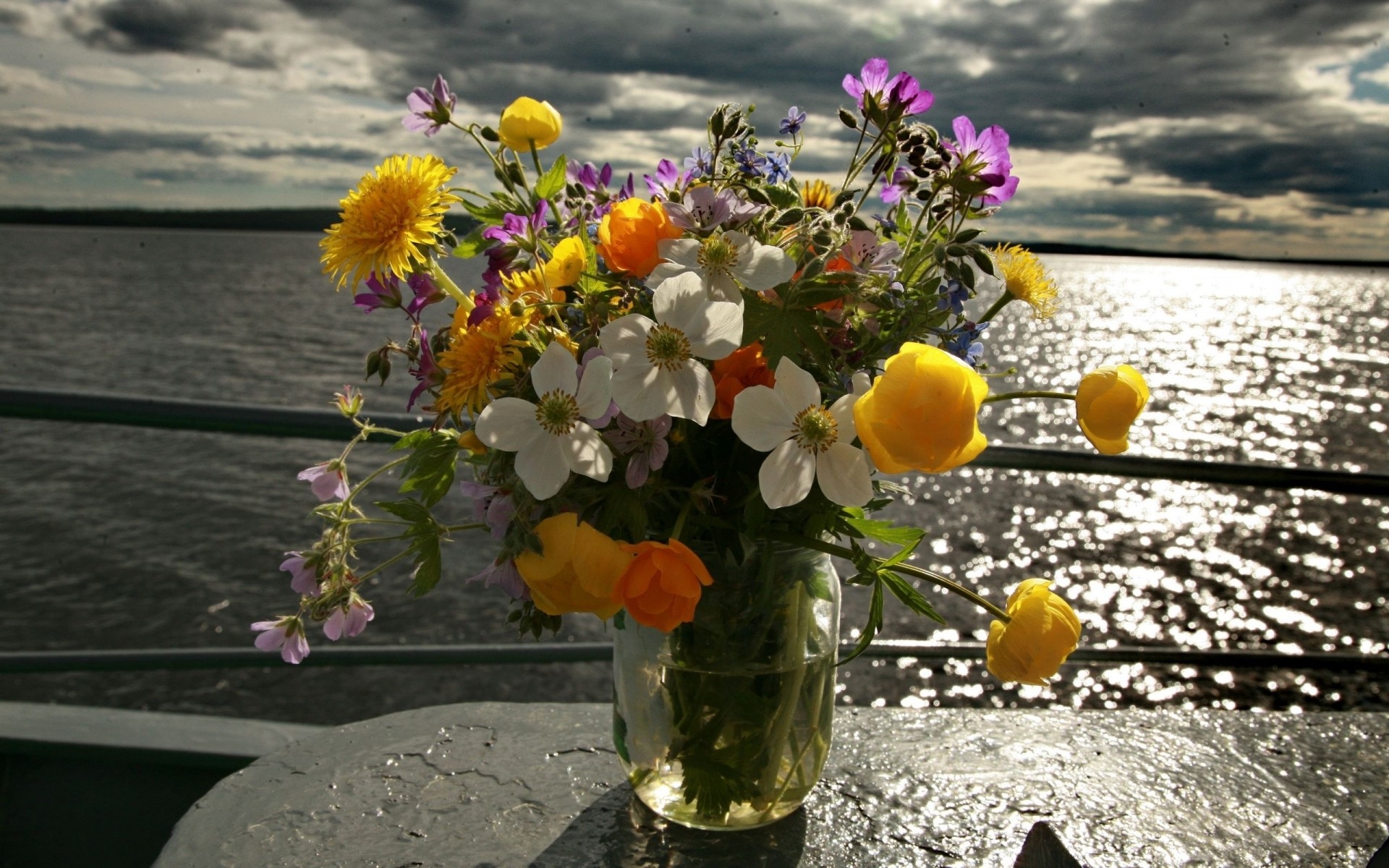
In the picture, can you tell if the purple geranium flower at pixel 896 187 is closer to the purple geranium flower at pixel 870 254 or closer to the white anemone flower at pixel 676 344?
the purple geranium flower at pixel 870 254

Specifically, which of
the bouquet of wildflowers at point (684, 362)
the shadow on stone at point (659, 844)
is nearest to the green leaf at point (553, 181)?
the bouquet of wildflowers at point (684, 362)

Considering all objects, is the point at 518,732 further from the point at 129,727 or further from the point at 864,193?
the point at 129,727

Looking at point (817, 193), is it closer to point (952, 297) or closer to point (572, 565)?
point (952, 297)

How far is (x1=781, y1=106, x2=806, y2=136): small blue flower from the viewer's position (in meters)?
0.81

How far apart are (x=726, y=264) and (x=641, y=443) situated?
138mm

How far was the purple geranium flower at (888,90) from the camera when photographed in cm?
71

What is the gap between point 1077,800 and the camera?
3.34ft

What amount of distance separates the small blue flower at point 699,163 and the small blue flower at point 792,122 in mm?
70

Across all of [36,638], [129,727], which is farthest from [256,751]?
[36,638]

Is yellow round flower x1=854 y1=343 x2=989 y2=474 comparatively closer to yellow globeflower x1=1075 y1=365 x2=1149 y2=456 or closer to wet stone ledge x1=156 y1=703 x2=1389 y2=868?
yellow globeflower x1=1075 y1=365 x2=1149 y2=456

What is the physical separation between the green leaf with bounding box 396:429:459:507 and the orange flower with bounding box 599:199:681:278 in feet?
0.63

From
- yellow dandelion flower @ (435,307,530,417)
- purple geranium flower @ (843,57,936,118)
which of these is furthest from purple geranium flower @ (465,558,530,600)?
purple geranium flower @ (843,57,936,118)

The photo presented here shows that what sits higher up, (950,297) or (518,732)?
(950,297)

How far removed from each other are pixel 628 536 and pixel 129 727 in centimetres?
134
